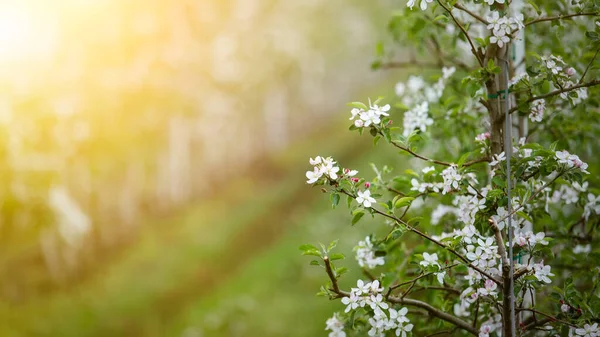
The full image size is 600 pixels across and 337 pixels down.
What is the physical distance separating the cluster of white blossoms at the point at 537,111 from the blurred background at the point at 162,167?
146cm

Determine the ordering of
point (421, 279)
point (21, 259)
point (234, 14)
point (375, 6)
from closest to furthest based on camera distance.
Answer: point (421, 279) < point (21, 259) < point (234, 14) < point (375, 6)

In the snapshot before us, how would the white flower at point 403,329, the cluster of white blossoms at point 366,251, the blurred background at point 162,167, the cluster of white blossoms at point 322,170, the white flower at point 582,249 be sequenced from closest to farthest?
the cluster of white blossoms at point 322,170
the white flower at point 403,329
the cluster of white blossoms at point 366,251
the white flower at point 582,249
the blurred background at point 162,167

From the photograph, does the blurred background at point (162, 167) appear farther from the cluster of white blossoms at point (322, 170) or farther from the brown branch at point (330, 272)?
the cluster of white blossoms at point (322, 170)

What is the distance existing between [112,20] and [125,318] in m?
1.38

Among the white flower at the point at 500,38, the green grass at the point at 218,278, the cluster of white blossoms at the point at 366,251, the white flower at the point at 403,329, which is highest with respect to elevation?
the green grass at the point at 218,278

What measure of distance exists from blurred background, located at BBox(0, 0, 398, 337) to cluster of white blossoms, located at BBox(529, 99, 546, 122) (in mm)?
1464

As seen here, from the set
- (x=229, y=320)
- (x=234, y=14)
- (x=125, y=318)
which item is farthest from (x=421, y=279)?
(x=234, y=14)

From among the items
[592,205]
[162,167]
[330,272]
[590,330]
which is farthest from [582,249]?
[162,167]

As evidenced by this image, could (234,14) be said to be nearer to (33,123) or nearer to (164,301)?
(33,123)

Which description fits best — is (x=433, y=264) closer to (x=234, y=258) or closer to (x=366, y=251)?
(x=366, y=251)

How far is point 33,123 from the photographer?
8.04 feet

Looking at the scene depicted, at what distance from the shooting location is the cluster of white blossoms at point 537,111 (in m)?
1.19

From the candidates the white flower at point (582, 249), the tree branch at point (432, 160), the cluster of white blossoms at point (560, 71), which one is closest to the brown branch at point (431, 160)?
the tree branch at point (432, 160)

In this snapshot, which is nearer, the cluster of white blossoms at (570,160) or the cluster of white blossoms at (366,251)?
the cluster of white blossoms at (570,160)
